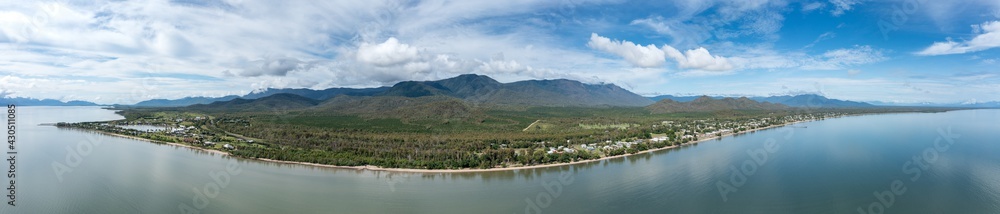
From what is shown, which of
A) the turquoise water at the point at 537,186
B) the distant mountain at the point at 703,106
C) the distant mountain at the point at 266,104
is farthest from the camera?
the distant mountain at the point at 266,104

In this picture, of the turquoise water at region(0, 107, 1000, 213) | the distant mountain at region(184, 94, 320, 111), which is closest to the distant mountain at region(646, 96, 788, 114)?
the turquoise water at region(0, 107, 1000, 213)

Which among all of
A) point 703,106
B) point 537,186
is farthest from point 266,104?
point 703,106

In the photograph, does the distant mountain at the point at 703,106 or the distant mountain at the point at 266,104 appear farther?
the distant mountain at the point at 266,104

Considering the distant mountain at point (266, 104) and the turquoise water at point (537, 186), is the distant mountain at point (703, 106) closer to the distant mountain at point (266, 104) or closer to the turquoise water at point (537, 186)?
the turquoise water at point (537, 186)

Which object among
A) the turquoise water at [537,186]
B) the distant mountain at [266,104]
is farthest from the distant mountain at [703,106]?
the distant mountain at [266,104]

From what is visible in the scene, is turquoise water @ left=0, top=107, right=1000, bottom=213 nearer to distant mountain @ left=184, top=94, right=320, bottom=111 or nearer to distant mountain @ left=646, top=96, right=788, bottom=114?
distant mountain @ left=646, top=96, right=788, bottom=114

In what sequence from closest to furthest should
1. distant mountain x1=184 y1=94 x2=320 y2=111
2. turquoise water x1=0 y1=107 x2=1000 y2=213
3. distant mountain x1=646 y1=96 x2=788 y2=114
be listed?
turquoise water x1=0 y1=107 x2=1000 y2=213, distant mountain x1=646 y1=96 x2=788 y2=114, distant mountain x1=184 y1=94 x2=320 y2=111

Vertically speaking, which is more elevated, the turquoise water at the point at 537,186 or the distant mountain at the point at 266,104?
the distant mountain at the point at 266,104

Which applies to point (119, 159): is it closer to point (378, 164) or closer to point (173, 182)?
point (173, 182)

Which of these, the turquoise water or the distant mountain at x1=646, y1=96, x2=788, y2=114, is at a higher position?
the distant mountain at x1=646, y1=96, x2=788, y2=114
